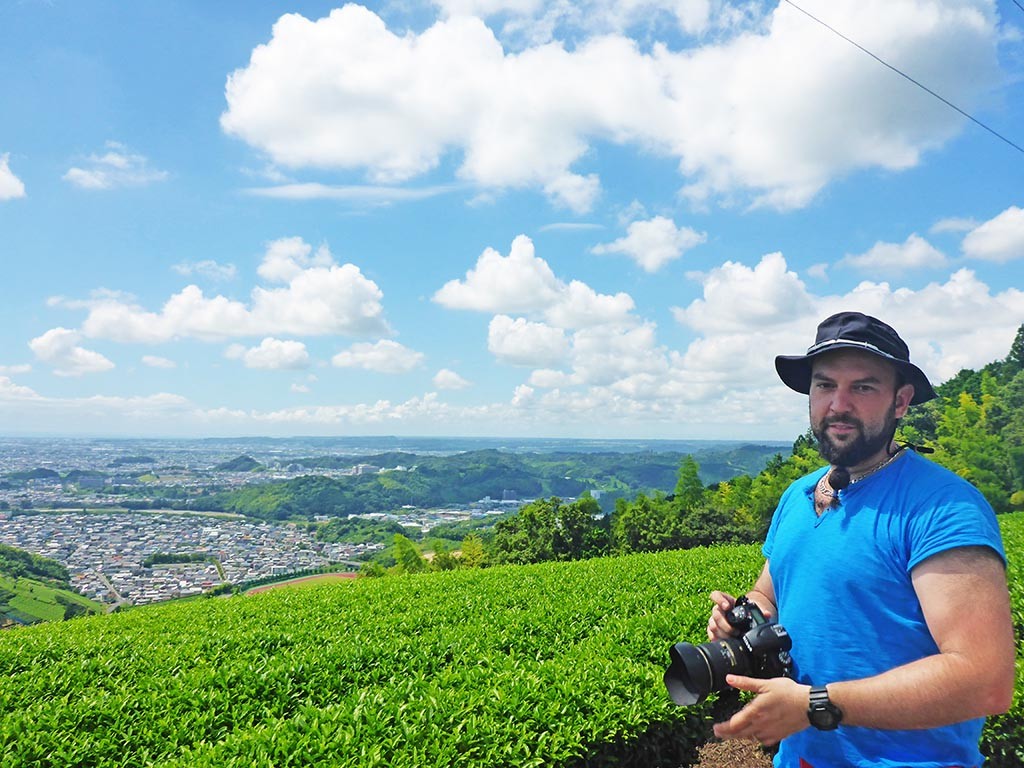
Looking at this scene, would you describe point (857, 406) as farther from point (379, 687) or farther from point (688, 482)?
point (688, 482)

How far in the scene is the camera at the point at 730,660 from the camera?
1.64m

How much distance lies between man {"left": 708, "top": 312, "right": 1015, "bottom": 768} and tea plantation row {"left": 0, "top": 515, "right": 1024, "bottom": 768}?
2.16m

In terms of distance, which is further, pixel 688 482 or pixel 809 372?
pixel 688 482

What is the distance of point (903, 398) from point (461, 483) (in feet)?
523

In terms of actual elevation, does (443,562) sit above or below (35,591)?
above

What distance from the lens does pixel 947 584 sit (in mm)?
1328

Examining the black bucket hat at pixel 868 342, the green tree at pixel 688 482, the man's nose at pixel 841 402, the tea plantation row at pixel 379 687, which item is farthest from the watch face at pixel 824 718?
the green tree at pixel 688 482

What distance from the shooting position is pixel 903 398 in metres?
1.71

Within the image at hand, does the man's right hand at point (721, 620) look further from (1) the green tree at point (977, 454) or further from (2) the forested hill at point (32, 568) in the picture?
(2) the forested hill at point (32, 568)

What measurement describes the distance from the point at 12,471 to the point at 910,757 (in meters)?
183

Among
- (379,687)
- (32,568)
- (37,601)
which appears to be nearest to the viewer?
(379,687)

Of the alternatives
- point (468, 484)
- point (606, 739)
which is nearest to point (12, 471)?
point (468, 484)

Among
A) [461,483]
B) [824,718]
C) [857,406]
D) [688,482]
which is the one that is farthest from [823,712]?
[461,483]

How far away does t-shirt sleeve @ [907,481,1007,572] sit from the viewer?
133 cm
